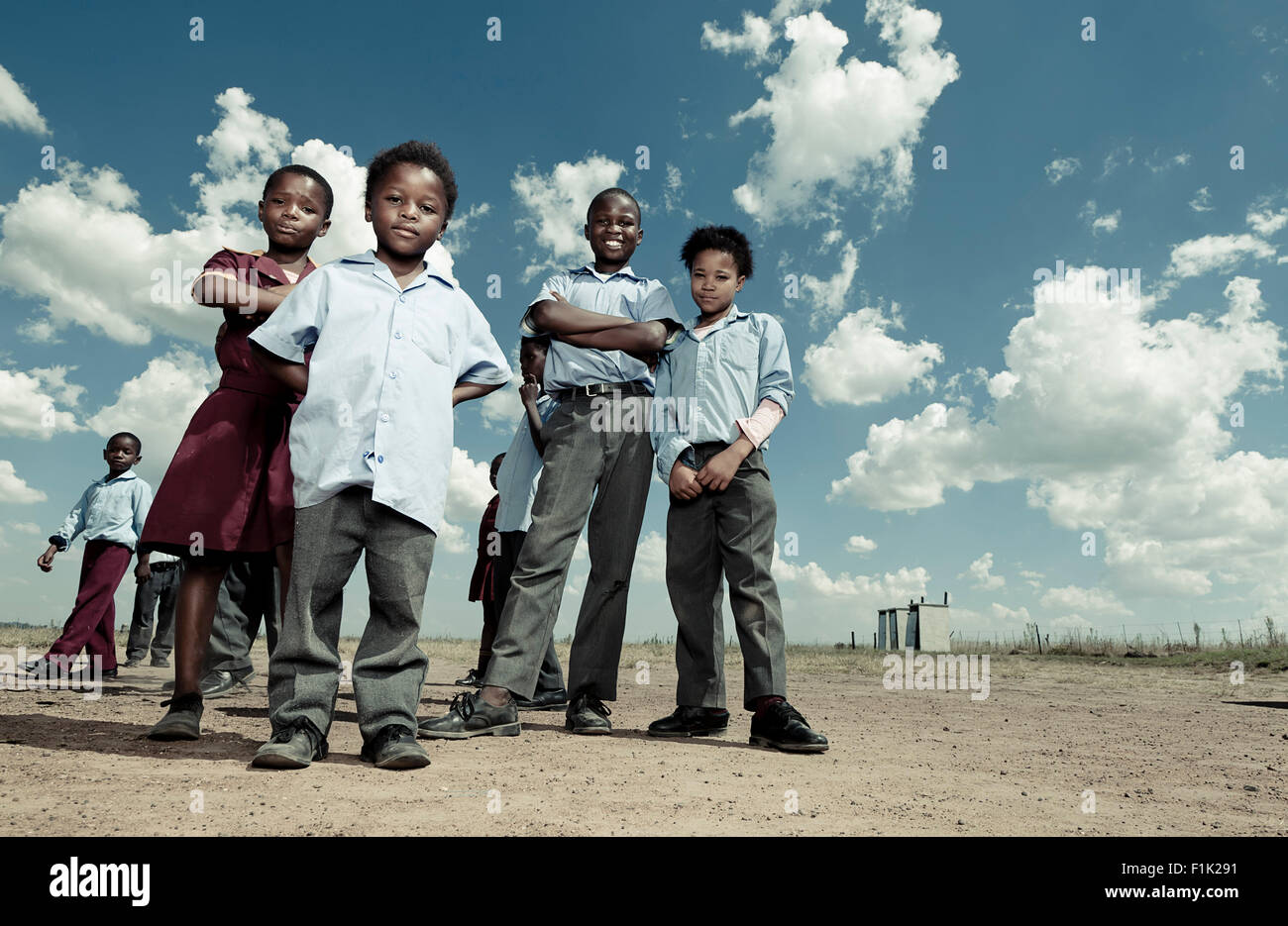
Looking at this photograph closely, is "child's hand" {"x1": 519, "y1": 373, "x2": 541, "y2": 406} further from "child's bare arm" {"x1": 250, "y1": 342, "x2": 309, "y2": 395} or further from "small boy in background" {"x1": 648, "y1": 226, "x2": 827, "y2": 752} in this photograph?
"child's bare arm" {"x1": 250, "y1": 342, "x2": 309, "y2": 395}

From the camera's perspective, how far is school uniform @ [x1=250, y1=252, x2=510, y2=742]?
9.96 ft

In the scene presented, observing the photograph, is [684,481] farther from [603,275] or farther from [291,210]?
[291,210]

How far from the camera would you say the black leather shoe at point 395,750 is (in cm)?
289

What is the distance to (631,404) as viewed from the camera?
4.21 meters

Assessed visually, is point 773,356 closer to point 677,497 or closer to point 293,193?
point 677,497

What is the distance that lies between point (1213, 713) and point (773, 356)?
208 inches

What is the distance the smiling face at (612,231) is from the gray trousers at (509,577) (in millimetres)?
2063

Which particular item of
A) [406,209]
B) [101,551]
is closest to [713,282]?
[406,209]

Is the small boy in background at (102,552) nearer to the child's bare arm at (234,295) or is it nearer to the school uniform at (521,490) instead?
the school uniform at (521,490)

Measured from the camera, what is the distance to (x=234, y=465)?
3467 mm

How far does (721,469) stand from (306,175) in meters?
2.35

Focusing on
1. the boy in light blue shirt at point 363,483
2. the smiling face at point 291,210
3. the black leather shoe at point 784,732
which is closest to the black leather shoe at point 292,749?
the boy in light blue shirt at point 363,483

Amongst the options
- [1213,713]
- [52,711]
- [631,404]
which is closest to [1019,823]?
[631,404]
